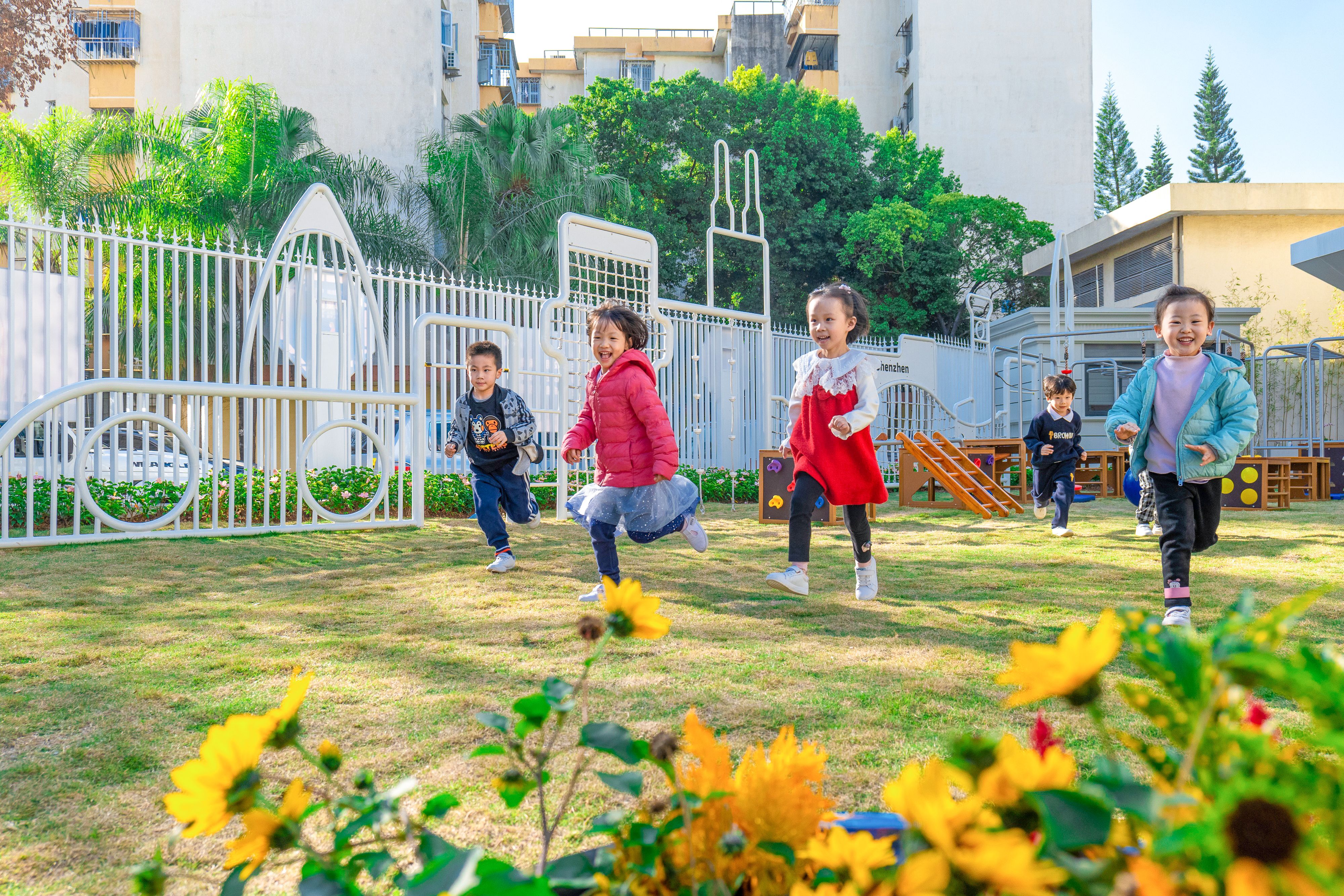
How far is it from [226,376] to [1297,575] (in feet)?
43.9

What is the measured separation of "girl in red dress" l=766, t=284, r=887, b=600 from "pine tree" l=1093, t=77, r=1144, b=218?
5097 centimetres

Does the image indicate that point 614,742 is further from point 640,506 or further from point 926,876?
point 640,506

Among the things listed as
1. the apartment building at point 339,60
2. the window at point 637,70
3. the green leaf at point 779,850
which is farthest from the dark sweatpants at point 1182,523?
the window at point 637,70

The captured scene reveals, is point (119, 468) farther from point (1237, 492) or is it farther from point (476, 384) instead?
point (1237, 492)

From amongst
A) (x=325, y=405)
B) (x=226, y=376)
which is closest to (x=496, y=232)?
(x=226, y=376)

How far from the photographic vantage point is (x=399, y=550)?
686cm

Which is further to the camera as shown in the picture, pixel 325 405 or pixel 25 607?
pixel 325 405

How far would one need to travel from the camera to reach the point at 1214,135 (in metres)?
48.9

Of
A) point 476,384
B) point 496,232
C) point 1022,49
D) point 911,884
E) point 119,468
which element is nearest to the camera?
point 911,884

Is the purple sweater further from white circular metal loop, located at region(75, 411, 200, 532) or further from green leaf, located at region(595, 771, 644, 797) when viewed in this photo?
white circular metal loop, located at region(75, 411, 200, 532)

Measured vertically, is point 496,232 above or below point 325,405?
above

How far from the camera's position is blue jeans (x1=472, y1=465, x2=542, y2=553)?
5.94 meters

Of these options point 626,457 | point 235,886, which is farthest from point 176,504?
point 235,886

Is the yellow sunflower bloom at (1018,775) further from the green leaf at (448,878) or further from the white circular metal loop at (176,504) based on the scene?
the white circular metal loop at (176,504)
